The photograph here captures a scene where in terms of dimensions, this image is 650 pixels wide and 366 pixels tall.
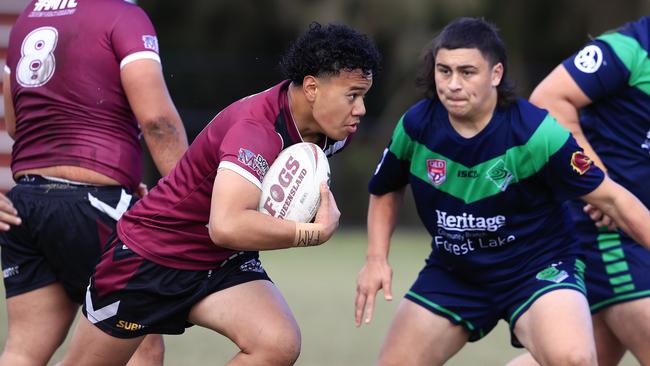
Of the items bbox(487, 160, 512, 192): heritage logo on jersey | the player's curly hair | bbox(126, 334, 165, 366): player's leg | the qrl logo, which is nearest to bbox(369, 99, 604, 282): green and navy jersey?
bbox(487, 160, 512, 192): heritage logo on jersey

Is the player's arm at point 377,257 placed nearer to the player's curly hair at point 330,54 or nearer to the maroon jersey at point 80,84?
the player's curly hair at point 330,54

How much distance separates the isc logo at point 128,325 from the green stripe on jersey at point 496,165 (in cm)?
146

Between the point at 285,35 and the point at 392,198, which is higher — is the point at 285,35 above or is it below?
below

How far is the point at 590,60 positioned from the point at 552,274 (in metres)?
1.02

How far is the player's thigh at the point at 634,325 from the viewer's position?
5.18m

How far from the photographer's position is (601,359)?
5.61 m

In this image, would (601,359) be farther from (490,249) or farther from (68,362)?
(68,362)

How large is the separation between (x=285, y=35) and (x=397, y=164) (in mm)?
15517

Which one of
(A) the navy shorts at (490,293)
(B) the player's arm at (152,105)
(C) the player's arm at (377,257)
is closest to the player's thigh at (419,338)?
(A) the navy shorts at (490,293)

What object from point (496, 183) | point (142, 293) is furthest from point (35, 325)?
point (496, 183)

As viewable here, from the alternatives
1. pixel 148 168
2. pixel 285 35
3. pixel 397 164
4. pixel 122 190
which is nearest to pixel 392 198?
pixel 397 164

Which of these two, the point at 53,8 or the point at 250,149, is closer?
the point at 250,149

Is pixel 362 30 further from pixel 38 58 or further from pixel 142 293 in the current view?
pixel 142 293

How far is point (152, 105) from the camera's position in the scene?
16.3ft
